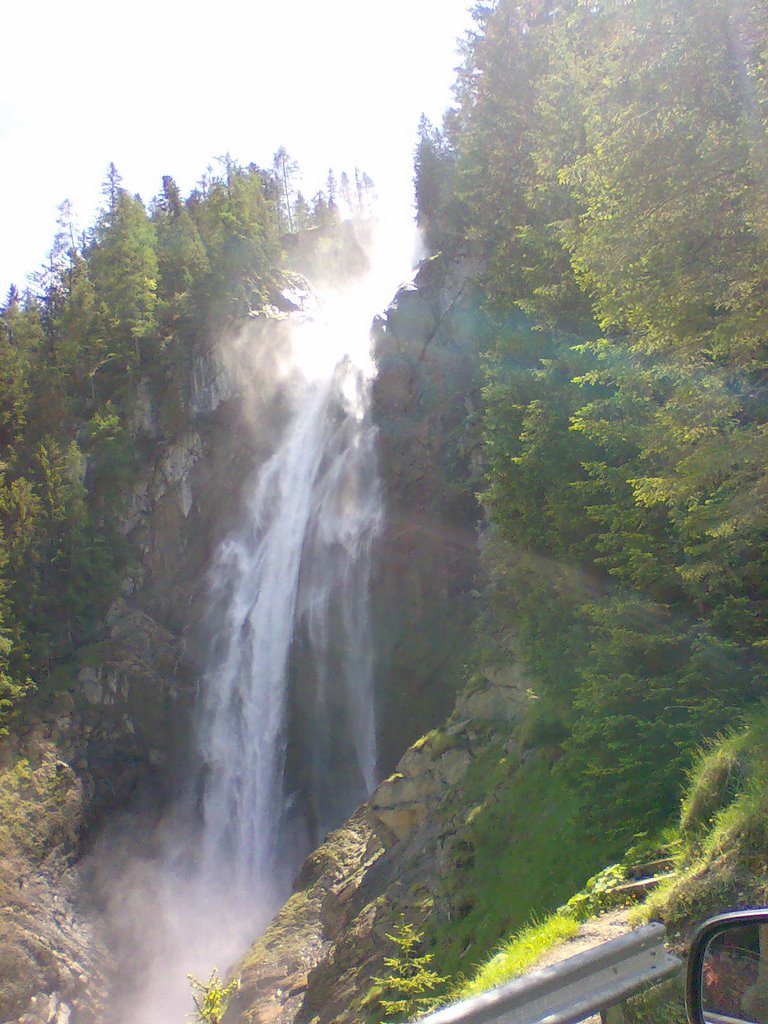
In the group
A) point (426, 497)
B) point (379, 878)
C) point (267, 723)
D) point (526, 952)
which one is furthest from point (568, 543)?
point (267, 723)

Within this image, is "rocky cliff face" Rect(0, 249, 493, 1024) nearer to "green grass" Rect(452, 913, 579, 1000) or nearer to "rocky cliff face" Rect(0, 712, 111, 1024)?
"rocky cliff face" Rect(0, 712, 111, 1024)

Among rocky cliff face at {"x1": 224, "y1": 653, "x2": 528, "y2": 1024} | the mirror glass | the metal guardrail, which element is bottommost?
rocky cliff face at {"x1": 224, "y1": 653, "x2": 528, "y2": 1024}

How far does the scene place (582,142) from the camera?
44.2 feet

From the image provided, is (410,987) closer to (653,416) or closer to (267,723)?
(653,416)

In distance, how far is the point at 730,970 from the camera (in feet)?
10.0

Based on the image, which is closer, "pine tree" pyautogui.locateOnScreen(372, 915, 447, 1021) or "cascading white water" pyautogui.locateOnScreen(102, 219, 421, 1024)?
"pine tree" pyautogui.locateOnScreen(372, 915, 447, 1021)

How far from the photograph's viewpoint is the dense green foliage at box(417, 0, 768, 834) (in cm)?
780

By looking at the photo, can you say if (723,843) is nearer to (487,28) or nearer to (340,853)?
(340,853)

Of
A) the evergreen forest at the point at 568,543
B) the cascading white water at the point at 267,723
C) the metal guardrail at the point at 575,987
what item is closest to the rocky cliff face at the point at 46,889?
the evergreen forest at the point at 568,543

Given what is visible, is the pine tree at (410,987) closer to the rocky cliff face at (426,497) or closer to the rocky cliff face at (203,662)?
the rocky cliff face at (203,662)

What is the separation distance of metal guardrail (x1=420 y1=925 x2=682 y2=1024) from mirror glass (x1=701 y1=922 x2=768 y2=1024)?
111cm

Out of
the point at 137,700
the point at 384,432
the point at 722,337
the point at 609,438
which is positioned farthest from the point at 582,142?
the point at 137,700

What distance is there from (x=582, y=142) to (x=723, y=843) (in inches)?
477

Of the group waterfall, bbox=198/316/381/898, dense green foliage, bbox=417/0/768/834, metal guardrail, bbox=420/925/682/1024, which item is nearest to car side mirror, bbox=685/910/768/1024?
metal guardrail, bbox=420/925/682/1024
